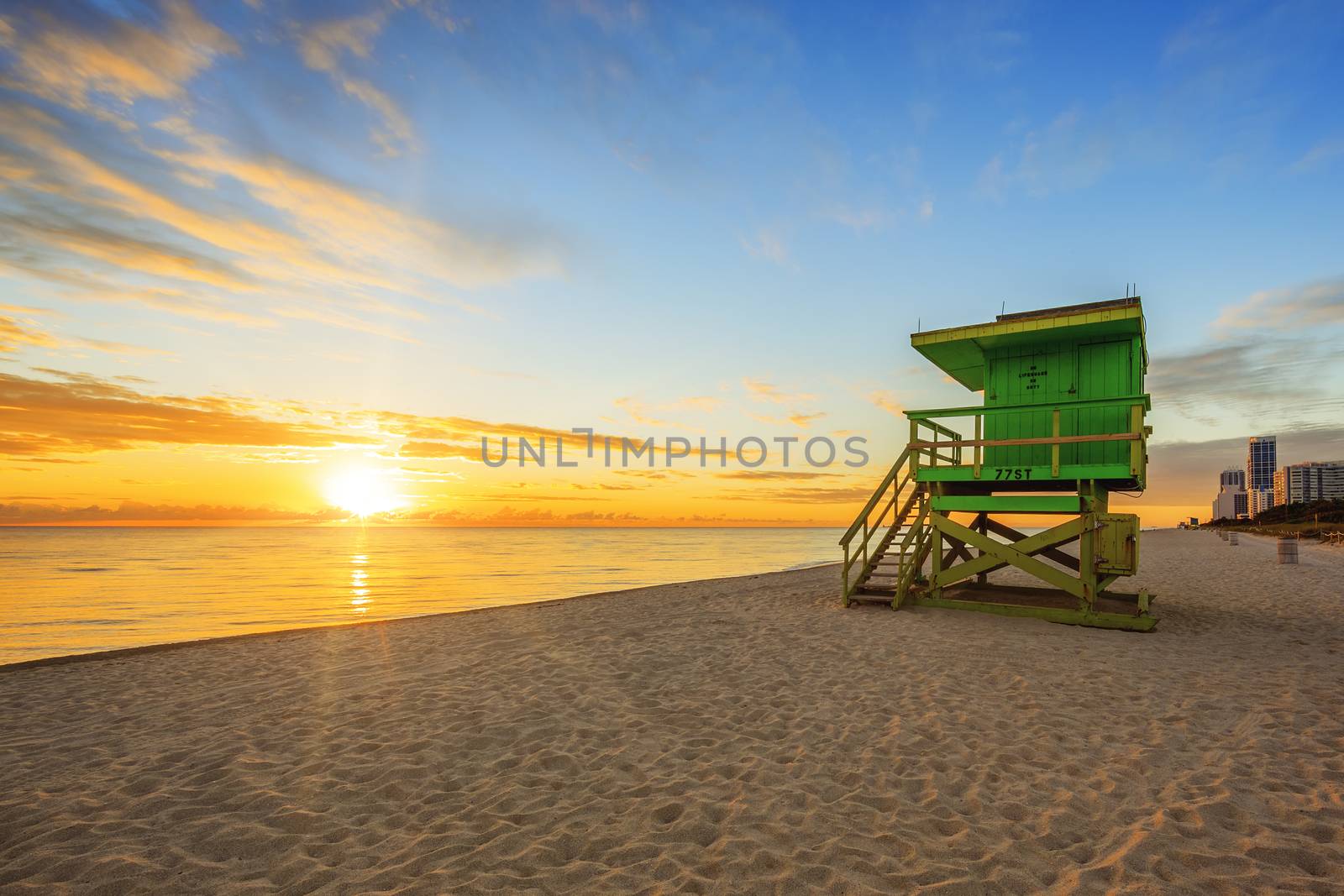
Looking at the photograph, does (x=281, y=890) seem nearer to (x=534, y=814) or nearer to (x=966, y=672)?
(x=534, y=814)

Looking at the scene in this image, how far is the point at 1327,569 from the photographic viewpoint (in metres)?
23.9

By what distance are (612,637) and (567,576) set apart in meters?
21.0

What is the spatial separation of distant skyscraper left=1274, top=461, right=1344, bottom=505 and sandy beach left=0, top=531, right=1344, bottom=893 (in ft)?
755

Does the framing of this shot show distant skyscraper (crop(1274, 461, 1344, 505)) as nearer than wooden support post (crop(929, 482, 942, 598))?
No

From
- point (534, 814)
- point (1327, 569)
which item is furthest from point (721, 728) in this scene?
point (1327, 569)

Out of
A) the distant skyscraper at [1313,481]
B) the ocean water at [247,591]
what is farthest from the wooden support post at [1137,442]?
the distant skyscraper at [1313,481]

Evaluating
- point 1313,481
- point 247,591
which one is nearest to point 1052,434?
point 247,591

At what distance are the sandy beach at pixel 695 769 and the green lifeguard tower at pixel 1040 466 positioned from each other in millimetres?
2049

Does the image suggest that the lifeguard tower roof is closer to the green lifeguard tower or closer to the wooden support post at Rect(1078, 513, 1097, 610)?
the green lifeguard tower

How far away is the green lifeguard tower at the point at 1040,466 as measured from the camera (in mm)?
11203

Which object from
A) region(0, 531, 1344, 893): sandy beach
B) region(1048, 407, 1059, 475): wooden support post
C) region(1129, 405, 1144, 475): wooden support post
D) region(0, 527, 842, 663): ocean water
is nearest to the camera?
region(0, 531, 1344, 893): sandy beach

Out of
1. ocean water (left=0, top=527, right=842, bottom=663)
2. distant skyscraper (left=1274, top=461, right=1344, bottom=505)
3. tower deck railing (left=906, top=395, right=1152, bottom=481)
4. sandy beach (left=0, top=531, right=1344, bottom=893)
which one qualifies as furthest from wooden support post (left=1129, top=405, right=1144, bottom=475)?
distant skyscraper (left=1274, top=461, right=1344, bottom=505)

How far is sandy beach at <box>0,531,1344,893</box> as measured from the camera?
384cm

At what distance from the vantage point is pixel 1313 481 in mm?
178125
